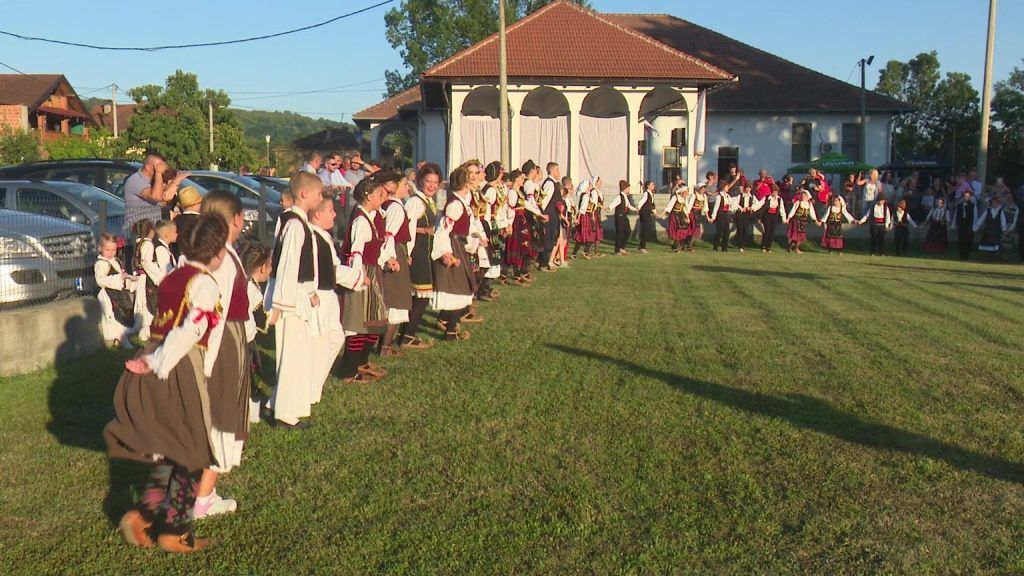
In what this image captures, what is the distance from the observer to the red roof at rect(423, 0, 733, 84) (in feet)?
95.9

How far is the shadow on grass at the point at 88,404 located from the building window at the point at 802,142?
128ft

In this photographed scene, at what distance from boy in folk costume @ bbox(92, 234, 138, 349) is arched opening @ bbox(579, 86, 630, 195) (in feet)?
76.2

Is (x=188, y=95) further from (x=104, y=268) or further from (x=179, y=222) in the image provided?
(x=179, y=222)

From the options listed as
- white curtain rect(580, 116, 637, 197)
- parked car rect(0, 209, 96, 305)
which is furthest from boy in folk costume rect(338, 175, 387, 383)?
white curtain rect(580, 116, 637, 197)

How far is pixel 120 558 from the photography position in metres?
4.57

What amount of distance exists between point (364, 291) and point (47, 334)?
9.89 feet

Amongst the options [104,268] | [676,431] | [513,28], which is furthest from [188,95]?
[676,431]

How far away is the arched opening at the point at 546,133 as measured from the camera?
32875 millimetres

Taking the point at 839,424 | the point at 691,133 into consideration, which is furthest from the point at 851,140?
the point at 839,424

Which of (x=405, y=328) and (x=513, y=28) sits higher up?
(x=513, y=28)

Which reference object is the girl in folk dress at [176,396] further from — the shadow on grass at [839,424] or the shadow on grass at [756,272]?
the shadow on grass at [756,272]

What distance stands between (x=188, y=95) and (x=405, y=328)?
2109 inches

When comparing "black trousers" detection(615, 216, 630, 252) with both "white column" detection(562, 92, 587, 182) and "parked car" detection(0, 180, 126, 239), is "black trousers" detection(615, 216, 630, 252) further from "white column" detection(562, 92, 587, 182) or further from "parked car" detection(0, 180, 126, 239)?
"parked car" detection(0, 180, 126, 239)

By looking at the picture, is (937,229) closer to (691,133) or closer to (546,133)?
(691,133)
